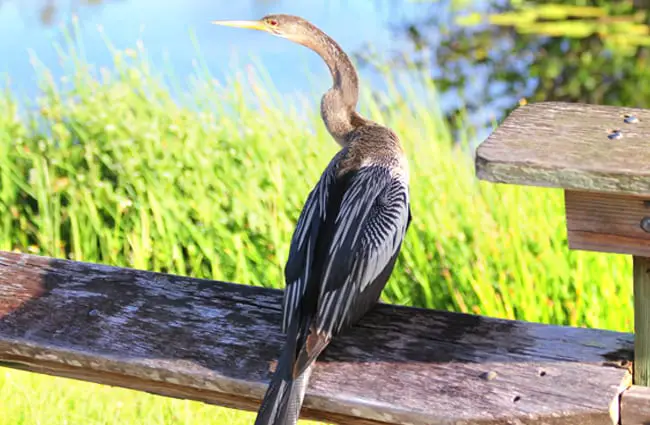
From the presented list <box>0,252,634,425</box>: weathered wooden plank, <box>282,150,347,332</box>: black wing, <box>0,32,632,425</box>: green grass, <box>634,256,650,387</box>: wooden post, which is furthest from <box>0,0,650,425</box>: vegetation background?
<box>634,256,650,387</box>: wooden post

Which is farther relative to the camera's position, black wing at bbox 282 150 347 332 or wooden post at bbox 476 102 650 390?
black wing at bbox 282 150 347 332

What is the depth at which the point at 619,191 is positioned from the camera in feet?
5.36

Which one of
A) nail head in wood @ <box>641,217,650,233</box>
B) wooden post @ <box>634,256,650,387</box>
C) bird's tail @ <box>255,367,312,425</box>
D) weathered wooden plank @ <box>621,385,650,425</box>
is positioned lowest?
weathered wooden plank @ <box>621,385,650,425</box>

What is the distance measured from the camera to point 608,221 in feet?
5.87

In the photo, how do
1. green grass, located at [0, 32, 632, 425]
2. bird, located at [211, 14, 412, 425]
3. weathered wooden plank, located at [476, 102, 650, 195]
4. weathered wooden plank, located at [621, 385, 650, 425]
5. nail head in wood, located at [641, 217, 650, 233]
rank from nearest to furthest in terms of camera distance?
weathered wooden plank, located at [476, 102, 650, 195] → nail head in wood, located at [641, 217, 650, 233] → weathered wooden plank, located at [621, 385, 650, 425] → bird, located at [211, 14, 412, 425] → green grass, located at [0, 32, 632, 425]

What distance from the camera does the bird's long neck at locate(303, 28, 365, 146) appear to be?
8.91ft

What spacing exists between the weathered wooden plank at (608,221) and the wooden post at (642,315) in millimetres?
108

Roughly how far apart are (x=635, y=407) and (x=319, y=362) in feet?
2.03

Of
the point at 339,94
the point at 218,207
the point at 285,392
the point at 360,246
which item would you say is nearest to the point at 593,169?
the point at 360,246

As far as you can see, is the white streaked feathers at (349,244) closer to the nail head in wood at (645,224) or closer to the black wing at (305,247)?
the black wing at (305,247)

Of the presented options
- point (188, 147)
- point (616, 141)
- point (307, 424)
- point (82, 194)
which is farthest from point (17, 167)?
point (616, 141)

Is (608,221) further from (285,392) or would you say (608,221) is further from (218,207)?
(218,207)

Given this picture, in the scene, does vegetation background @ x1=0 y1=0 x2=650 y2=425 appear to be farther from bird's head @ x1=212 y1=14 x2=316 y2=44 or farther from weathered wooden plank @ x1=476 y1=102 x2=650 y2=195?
weathered wooden plank @ x1=476 y1=102 x2=650 y2=195

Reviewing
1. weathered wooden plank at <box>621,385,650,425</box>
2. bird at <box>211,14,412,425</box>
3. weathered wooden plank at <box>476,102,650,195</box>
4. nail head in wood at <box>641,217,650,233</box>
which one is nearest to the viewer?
weathered wooden plank at <box>476,102,650,195</box>
